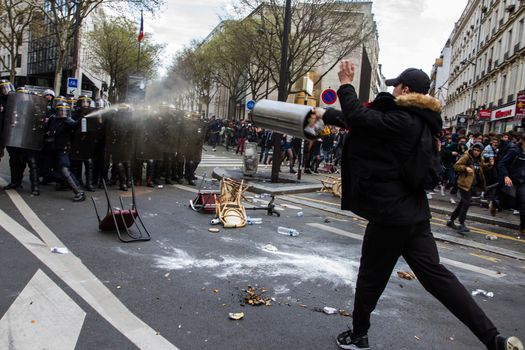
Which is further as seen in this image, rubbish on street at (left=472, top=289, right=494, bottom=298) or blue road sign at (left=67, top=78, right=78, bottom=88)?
blue road sign at (left=67, top=78, right=78, bottom=88)

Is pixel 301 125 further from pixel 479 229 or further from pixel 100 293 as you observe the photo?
pixel 479 229

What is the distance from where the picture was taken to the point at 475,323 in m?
2.79

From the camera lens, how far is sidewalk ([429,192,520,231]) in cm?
934

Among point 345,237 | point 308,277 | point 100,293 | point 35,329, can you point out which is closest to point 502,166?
point 345,237

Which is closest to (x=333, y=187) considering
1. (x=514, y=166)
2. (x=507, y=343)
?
(x=514, y=166)

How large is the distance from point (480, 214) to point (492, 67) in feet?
Answer: 116

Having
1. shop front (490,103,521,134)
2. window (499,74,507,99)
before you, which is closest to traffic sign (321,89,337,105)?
shop front (490,103,521,134)

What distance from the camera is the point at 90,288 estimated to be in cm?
389

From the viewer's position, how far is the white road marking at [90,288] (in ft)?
10.2

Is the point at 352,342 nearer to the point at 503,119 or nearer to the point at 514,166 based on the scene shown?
the point at 514,166

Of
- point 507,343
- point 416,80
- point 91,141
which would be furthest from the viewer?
point 91,141

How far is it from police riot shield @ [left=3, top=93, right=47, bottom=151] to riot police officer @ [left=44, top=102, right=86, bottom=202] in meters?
0.16

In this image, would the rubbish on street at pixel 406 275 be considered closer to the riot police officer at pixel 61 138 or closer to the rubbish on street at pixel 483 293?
the rubbish on street at pixel 483 293

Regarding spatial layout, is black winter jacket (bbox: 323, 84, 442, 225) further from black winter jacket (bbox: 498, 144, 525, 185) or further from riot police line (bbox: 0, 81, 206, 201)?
black winter jacket (bbox: 498, 144, 525, 185)
